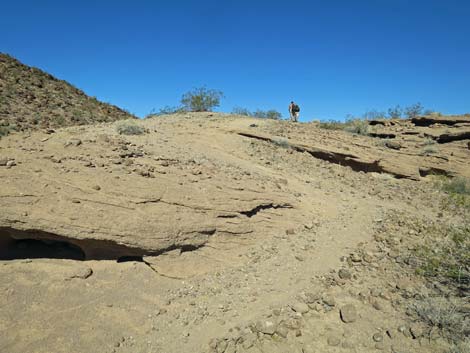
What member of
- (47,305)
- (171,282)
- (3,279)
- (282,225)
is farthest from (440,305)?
(3,279)

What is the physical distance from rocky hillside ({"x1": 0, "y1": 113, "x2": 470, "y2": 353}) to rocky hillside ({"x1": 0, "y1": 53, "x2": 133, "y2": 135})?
33.4ft

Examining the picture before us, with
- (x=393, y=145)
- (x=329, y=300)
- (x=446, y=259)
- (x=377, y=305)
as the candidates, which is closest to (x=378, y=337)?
(x=377, y=305)

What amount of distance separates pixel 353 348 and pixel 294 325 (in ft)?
2.00

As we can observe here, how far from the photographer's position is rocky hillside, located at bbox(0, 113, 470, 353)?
129 inches

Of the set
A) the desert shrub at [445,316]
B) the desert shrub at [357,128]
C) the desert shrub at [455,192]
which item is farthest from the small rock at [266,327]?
the desert shrub at [357,128]

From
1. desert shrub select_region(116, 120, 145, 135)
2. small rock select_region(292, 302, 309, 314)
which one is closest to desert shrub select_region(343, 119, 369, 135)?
desert shrub select_region(116, 120, 145, 135)

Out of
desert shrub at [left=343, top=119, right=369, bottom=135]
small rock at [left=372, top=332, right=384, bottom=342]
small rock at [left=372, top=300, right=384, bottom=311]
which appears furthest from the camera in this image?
desert shrub at [left=343, top=119, right=369, bottom=135]

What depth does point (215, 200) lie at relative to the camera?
507 centimetres

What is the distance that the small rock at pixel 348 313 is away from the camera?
3445mm

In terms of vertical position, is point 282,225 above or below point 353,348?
above

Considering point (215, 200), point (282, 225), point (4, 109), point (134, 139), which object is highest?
point (4, 109)

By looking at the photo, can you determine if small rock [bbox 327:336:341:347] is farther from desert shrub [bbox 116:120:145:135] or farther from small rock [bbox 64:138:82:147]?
desert shrub [bbox 116:120:145:135]

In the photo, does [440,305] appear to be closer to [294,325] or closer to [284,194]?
[294,325]

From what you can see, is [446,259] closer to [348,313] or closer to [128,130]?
[348,313]
